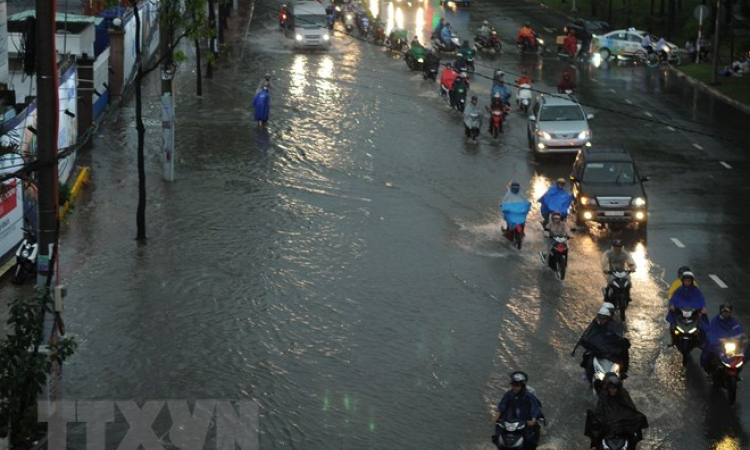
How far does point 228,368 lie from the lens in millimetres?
19750

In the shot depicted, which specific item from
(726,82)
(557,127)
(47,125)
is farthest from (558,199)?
(726,82)

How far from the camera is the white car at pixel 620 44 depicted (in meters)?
55.5

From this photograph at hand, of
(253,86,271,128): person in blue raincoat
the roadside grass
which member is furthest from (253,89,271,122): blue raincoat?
the roadside grass

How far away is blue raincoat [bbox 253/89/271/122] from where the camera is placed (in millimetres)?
38938

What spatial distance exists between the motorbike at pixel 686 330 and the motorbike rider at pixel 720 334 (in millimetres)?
977

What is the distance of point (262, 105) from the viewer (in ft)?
128

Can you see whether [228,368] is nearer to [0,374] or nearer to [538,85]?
[0,374]

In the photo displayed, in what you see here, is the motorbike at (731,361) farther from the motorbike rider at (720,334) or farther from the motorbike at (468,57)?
the motorbike at (468,57)

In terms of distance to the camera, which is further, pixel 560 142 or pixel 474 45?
pixel 474 45

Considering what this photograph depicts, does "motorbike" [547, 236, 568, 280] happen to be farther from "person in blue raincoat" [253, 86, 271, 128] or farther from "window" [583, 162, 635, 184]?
"person in blue raincoat" [253, 86, 271, 128]

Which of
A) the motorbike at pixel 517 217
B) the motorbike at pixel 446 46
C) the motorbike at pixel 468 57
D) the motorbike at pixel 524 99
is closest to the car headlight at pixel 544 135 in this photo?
the motorbike at pixel 524 99

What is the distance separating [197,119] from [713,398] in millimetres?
24532

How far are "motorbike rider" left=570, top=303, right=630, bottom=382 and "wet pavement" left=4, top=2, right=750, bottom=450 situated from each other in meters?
0.56

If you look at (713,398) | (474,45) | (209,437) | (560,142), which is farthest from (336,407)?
(474,45)
